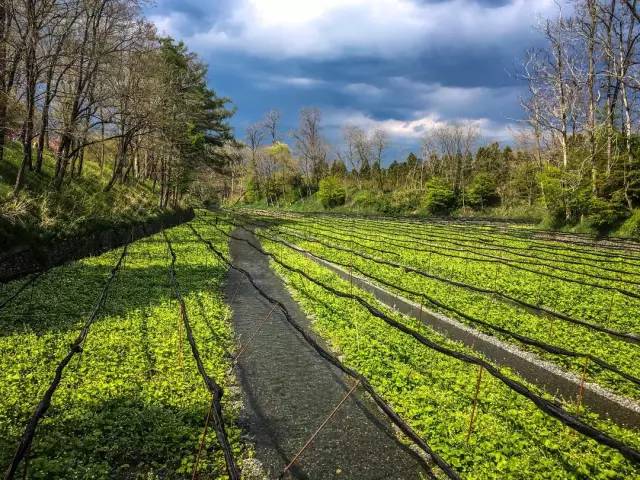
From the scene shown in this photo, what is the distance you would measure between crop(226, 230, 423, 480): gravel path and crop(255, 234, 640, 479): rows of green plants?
0.58 metres

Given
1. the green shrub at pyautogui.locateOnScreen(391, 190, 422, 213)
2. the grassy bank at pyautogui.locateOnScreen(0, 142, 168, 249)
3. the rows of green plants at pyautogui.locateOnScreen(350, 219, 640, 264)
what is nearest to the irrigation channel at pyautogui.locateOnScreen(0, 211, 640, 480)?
the grassy bank at pyautogui.locateOnScreen(0, 142, 168, 249)

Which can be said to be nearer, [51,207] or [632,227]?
[51,207]

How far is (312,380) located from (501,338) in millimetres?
5483

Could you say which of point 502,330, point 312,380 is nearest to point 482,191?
point 502,330

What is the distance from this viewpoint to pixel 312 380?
368 inches

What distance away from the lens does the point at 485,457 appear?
6430 millimetres

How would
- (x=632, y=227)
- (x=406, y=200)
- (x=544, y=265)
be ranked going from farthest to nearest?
(x=406, y=200) → (x=632, y=227) → (x=544, y=265)

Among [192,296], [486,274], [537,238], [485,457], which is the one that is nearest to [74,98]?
[192,296]

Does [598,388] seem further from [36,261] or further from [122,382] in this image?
[36,261]

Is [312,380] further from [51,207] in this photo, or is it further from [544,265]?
[51,207]

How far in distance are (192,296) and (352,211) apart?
5430cm

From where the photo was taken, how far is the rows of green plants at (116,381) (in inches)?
242

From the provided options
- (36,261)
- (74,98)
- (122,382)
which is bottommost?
(122,382)

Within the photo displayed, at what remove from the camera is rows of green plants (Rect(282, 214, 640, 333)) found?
12.9m
